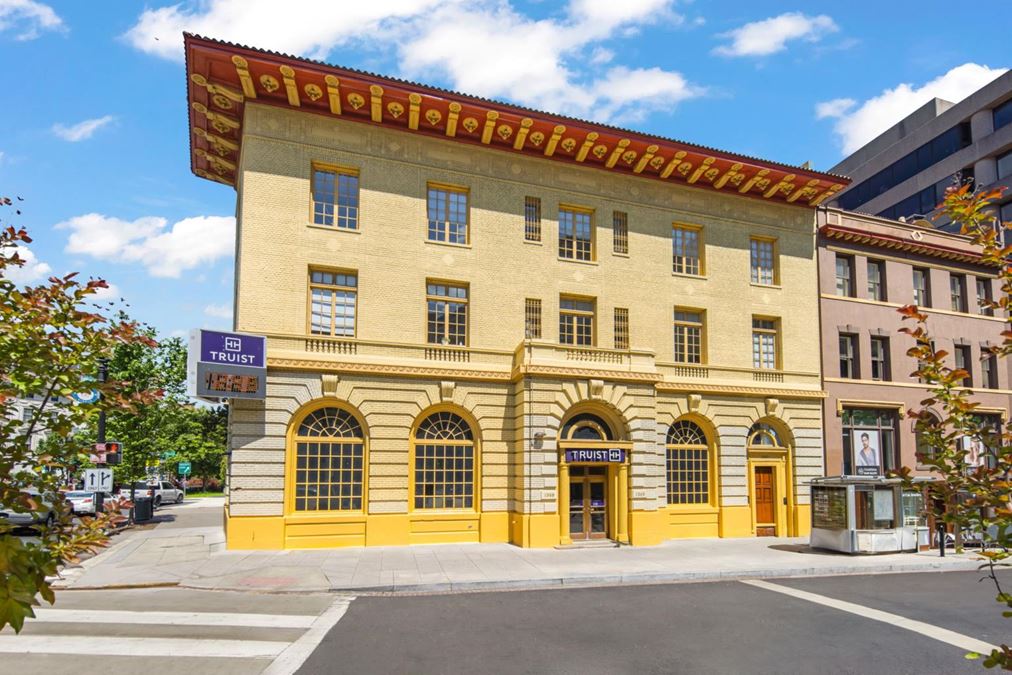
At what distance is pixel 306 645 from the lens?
11.3 m

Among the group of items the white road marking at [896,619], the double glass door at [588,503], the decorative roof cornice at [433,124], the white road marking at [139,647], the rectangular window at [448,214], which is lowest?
the white road marking at [896,619]

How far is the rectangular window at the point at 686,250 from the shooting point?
2773cm

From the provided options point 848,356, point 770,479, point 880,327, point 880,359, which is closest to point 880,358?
point 880,359

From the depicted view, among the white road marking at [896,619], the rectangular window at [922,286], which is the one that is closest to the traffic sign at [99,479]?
the white road marking at [896,619]

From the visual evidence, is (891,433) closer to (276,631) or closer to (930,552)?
(930,552)

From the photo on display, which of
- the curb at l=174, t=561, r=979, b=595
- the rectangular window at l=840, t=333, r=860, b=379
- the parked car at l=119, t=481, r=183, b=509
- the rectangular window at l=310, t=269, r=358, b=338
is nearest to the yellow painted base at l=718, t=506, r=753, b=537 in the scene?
the curb at l=174, t=561, r=979, b=595

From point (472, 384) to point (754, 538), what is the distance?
476 inches

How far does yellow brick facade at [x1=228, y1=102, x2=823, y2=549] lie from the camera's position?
21.8 m

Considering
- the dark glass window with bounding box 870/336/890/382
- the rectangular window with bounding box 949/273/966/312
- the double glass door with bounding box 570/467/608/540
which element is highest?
the rectangular window with bounding box 949/273/966/312

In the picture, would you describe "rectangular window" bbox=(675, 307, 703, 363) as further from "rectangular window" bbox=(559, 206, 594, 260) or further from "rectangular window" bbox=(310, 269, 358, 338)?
"rectangular window" bbox=(310, 269, 358, 338)

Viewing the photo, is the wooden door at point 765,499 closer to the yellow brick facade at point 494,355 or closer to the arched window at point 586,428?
the yellow brick facade at point 494,355

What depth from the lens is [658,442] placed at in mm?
25625

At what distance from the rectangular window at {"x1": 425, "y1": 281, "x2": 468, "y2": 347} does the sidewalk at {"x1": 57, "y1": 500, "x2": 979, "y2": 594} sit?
6698 mm

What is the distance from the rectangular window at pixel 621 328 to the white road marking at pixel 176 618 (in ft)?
52.1
